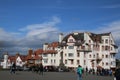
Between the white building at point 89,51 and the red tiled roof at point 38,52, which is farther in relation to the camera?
the red tiled roof at point 38,52

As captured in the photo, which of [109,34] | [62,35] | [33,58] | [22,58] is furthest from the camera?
[22,58]

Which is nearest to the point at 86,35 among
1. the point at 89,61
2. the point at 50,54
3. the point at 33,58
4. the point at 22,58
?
the point at 89,61

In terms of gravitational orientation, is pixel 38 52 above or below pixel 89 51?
above

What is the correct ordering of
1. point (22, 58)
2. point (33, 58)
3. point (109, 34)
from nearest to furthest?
point (109, 34), point (33, 58), point (22, 58)

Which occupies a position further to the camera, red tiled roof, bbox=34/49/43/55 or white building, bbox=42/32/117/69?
red tiled roof, bbox=34/49/43/55

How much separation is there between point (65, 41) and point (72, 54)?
23.4 ft

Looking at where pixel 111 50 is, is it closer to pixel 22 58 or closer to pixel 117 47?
pixel 117 47

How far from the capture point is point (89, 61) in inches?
4353

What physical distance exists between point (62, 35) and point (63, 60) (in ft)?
37.5

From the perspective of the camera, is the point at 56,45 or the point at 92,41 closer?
the point at 92,41

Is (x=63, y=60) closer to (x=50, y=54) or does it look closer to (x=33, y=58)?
(x=50, y=54)

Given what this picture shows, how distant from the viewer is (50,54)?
4788 inches

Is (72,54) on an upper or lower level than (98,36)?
lower

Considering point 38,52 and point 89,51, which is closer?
point 89,51
